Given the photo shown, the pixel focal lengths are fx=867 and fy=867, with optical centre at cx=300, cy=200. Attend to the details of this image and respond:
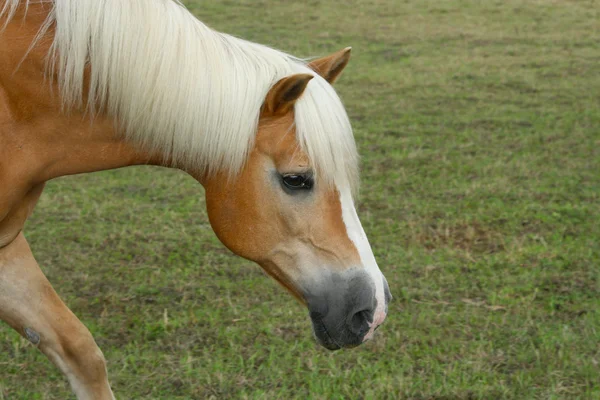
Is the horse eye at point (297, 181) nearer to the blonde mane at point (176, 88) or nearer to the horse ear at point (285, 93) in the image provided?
the blonde mane at point (176, 88)

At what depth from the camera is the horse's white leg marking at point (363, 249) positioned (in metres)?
2.36

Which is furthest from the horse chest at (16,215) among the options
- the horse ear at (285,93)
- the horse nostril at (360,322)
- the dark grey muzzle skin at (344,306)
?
the horse nostril at (360,322)

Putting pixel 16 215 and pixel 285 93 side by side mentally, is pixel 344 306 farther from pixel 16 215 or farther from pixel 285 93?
pixel 16 215

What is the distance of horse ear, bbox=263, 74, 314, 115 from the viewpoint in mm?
2246

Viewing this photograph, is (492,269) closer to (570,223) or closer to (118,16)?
(570,223)

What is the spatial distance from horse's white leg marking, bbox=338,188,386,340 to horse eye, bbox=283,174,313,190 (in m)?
0.09

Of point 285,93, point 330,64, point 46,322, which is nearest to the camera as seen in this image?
point 285,93

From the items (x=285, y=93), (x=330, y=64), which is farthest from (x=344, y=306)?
(x=330, y=64)

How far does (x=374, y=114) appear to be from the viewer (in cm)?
754

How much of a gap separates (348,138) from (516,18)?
33.9 feet

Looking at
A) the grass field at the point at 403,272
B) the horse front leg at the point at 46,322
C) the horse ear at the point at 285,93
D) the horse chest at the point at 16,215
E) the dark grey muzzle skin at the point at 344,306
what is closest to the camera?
the horse ear at the point at 285,93

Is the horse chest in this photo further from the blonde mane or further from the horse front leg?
the blonde mane

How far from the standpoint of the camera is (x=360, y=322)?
2387mm

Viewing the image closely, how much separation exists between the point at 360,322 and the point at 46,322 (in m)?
1.06
